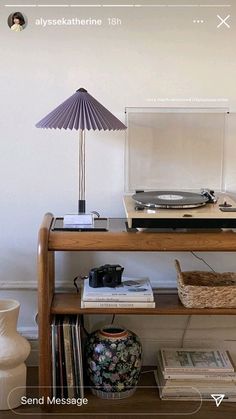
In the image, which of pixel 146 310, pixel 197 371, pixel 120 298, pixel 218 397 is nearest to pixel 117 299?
pixel 120 298

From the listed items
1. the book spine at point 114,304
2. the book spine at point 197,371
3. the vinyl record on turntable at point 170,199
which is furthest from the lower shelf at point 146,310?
the vinyl record on turntable at point 170,199

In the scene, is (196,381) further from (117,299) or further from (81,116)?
(81,116)

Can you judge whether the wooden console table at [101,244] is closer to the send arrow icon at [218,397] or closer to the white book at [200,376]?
the white book at [200,376]

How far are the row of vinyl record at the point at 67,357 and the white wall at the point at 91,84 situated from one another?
0.43 m

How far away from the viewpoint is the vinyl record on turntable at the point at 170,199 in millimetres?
1961

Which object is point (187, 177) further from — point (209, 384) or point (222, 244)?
point (209, 384)

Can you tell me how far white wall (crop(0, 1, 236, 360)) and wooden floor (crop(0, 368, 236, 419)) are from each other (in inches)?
26.9

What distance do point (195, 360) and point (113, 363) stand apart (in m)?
0.36

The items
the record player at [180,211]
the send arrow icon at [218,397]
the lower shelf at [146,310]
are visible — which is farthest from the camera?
the send arrow icon at [218,397]

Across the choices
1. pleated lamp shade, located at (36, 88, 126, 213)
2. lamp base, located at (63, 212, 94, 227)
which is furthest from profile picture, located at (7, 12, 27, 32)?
lamp base, located at (63, 212, 94, 227)

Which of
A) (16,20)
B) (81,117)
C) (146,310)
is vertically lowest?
(146,310)

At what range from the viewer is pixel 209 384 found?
2135 mm

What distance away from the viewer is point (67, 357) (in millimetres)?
2059

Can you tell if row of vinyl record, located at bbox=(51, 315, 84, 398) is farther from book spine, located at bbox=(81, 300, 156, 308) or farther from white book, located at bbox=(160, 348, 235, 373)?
white book, located at bbox=(160, 348, 235, 373)
